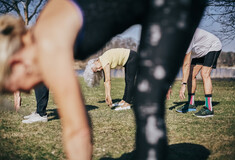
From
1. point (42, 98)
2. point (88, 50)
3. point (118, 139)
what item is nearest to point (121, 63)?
point (42, 98)

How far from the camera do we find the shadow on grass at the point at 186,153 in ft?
7.29

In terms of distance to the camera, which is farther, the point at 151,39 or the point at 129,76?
the point at 129,76

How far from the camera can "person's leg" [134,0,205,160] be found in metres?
1.05

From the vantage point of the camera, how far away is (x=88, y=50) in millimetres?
1112

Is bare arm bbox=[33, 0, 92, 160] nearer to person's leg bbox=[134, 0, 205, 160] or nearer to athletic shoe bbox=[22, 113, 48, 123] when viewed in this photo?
person's leg bbox=[134, 0, 205, 160]

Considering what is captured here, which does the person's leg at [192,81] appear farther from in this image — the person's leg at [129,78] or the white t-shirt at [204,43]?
the person's leg at [129,78]

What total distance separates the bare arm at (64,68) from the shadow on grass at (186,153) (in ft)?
4.47

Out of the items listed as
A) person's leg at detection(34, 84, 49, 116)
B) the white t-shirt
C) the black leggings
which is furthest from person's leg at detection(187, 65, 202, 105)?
person's leg at detection(34, 84, 49, 116)

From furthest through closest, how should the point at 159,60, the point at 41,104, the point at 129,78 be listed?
A: the point at 129,78
the point at 41,104
the point at 159,60

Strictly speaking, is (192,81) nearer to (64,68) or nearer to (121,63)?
(121,63)

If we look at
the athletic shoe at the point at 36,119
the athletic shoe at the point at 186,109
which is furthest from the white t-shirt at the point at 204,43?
the athletic shoe at the point at 36,119

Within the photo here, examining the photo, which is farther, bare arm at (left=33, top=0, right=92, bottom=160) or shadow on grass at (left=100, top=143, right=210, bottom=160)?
shadow on grass at (left=100, top=143, right=210, bottom=160)

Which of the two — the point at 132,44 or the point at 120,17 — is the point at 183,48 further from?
the point at 132,44

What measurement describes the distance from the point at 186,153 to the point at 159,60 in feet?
5.34
